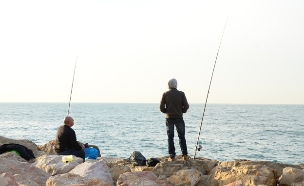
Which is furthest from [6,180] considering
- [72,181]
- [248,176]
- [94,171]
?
[248,176]

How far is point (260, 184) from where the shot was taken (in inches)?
204

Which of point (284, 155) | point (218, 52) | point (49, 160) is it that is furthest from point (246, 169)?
point (284, 155)

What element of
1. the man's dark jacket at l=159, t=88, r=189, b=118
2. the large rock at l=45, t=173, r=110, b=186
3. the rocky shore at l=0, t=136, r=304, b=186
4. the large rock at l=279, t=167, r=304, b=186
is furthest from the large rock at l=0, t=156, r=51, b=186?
the large rock at l=279, t=167, r=304, b=186

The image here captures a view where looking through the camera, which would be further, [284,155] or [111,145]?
[111,145]

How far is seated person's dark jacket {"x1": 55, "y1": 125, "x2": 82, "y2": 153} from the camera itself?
7.84m

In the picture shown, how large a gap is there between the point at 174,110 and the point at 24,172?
3321mm

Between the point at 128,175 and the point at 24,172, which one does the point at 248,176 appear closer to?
the point at 128,175

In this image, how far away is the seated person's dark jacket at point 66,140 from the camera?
7.84m

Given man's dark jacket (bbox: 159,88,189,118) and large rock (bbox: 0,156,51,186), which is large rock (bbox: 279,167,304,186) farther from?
large rock (bbox: 0,156,51,186)

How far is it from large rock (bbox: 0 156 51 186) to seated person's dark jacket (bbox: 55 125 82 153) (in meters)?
2.03

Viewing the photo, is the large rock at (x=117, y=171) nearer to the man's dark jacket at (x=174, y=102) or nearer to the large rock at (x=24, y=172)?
the large rock at (x=24, y=172)

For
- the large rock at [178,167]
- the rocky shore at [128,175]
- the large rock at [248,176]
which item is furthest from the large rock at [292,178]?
the large rock at [178,167]

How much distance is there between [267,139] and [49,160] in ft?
95.5

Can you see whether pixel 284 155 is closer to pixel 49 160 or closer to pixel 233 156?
pixel 233 156
